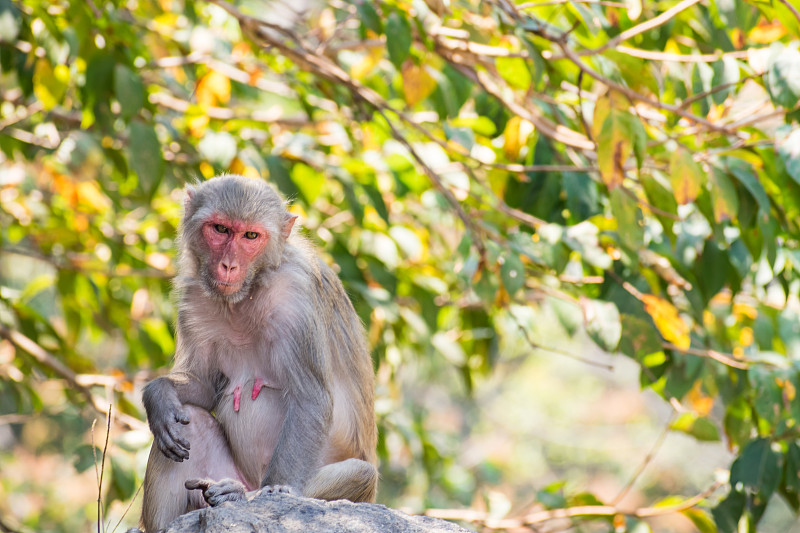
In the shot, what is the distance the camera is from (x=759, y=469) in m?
4.73

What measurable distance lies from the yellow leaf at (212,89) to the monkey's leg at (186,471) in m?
3.15

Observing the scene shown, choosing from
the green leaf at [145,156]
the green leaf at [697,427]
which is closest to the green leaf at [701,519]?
the green leaf at [697,427]

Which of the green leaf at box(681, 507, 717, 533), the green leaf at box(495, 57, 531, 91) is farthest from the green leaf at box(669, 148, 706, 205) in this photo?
the green leaf at box(681, 507, 717, 533)

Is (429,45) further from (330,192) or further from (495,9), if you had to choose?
(330,192)

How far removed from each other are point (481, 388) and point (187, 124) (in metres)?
16.3

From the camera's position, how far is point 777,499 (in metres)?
18.0

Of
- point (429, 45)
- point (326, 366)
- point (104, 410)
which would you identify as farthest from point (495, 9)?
point (104, 410)

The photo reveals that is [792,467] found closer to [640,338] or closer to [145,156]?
[640,338]

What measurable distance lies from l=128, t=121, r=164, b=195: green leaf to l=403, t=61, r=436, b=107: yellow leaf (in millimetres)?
1398

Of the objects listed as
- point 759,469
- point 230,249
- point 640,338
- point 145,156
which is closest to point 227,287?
point 230,249

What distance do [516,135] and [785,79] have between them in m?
1.61

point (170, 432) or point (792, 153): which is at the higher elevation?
point (792, 153)

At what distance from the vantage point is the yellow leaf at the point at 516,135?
5242mm

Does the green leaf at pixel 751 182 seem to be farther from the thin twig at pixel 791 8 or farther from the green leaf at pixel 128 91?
the green leaf at pixel 128 91
